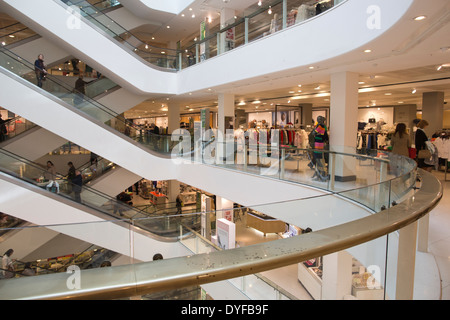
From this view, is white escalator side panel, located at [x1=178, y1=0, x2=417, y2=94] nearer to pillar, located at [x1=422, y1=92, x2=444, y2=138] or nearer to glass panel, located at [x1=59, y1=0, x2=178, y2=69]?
glass panel, located at [x1=59, y1=0, x2=178, y2=69]

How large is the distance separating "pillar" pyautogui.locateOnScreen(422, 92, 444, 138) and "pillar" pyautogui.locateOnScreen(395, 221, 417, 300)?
38.2 feet

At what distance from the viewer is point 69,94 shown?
10.4 metres

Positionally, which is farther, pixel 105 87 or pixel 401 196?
pixel 105 87

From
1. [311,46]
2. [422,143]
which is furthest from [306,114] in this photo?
[311,46]

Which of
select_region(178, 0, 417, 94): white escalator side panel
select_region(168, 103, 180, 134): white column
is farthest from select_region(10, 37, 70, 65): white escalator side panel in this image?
select_region(178, 0, 417, 94): white escalator side panel

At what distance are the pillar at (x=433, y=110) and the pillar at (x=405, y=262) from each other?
38.2 ft

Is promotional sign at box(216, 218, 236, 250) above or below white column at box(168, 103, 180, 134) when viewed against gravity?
below

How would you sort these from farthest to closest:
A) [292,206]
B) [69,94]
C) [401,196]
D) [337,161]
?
[69,94]
[337,161]
[401,196]
[292,206]

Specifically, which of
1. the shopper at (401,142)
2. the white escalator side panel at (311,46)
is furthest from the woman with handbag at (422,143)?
the white escalator side panel at (311,46)

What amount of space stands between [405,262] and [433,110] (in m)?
12.4

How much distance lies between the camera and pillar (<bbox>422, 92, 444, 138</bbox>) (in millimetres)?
11031

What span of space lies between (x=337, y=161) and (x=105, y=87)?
10.5m
